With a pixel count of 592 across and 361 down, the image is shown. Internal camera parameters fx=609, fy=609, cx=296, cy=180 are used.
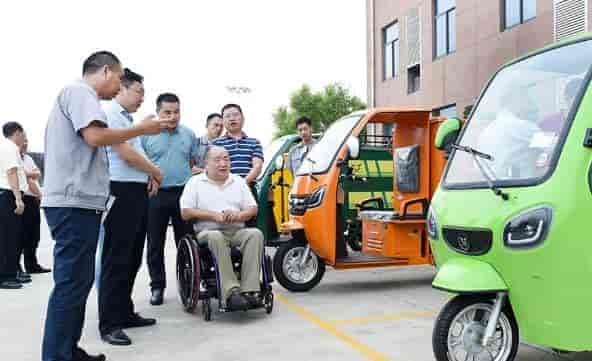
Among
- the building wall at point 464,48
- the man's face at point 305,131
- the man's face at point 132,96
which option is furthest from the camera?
the building wall at point 464,48

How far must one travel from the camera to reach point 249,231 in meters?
5.26

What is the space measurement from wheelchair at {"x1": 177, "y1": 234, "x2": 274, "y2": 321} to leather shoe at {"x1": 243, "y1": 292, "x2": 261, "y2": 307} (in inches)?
1.1

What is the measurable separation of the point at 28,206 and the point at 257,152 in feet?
10.5

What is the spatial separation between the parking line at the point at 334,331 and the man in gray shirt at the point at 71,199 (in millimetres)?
1875

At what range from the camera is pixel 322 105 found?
45.2m

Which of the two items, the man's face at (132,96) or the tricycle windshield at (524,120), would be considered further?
the man's face at (132,96)

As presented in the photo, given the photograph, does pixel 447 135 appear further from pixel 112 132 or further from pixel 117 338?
pixel 117 338

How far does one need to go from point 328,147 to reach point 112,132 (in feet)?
11.1

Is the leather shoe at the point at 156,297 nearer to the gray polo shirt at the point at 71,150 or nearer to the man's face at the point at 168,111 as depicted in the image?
the man's face at the point at 168,111

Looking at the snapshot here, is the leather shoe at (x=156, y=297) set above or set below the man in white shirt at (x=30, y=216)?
below

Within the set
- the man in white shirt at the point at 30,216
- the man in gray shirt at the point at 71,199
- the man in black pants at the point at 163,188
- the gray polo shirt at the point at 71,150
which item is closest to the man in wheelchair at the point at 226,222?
the man in black pants at the point at 163,188

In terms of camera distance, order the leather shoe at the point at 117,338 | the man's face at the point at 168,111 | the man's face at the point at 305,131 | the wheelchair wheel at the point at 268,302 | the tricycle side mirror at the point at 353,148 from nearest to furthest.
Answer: the leather shoe at the point at 117,338, the wheelchair wheel at the point at 268,302, the man's face at the point at 168,111, the tricycle side mirror at the point at 353,148, the man's face at the point at 305,131

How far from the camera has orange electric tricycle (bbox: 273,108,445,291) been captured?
20.5 feet

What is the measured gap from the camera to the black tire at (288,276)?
20.7 feet
